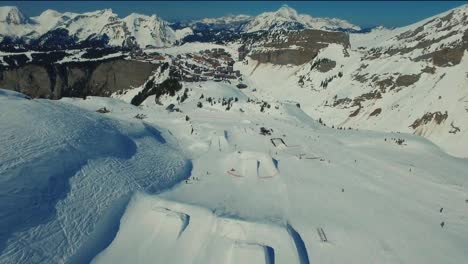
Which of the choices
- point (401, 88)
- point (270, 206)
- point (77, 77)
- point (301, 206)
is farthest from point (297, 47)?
point (270, 206)

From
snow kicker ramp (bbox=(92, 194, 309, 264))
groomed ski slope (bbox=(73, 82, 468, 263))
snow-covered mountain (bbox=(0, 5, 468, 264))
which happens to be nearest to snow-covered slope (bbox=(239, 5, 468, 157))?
snow-covered mountain (bbox=(0, 5, 468, 264))

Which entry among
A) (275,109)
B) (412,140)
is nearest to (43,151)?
(412,140)

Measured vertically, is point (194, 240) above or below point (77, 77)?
above

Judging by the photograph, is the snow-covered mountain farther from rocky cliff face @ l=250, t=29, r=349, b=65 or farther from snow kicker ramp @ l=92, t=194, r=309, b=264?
rocky cliff face @ l=250, t=29, r=349, b=65

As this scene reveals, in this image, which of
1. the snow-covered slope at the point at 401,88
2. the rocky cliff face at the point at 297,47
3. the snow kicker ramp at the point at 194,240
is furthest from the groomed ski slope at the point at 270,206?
the rocky cliff face at the point at 297,47

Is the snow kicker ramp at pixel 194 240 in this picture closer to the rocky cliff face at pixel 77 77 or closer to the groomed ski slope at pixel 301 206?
the groomed ski slope at pixel 301 206

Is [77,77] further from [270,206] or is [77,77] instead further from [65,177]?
[270,206]
